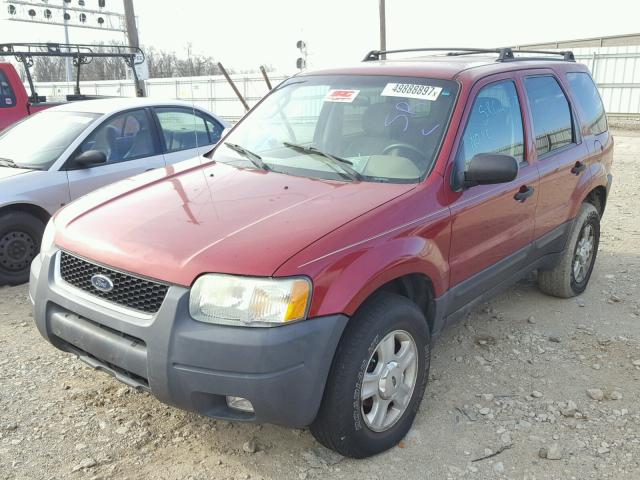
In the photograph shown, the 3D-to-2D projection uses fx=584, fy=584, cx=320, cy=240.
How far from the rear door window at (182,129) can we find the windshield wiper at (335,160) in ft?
9.94

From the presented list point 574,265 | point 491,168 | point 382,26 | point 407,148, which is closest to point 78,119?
point 407,148

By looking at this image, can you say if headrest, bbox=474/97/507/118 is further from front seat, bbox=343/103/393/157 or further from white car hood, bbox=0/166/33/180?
white car hood, bbox=0/166/33/180

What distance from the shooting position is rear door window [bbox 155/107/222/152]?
626 cm

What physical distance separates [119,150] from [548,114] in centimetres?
400

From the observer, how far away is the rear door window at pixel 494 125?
3336mm

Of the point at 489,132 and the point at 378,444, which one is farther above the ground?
the point at 489,132

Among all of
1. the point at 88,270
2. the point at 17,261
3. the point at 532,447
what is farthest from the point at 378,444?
the point at 17,261

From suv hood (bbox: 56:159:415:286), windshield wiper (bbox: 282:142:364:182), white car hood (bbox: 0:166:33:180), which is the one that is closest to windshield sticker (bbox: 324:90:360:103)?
windshield wiper (bbox: 282:142:364:182)

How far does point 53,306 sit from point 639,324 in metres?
4.05

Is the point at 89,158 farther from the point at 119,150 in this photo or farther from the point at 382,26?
the point at 382,26

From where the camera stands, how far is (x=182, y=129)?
6469mm

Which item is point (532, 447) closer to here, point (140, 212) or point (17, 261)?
point (140, 212)

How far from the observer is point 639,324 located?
441 cm

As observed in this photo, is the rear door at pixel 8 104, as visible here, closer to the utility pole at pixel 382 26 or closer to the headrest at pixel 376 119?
the headrest at pixel 376 119
